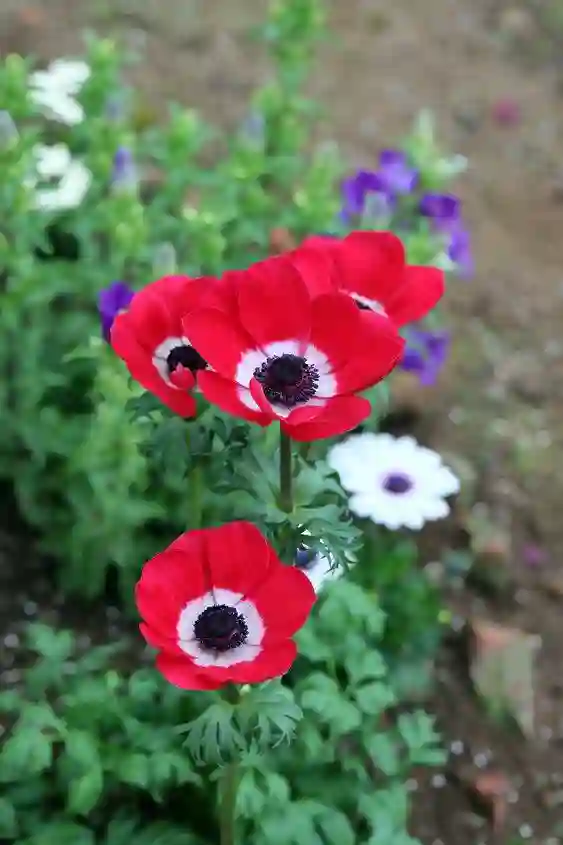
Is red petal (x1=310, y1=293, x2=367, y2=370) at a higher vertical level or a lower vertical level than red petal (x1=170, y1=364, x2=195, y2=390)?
higher

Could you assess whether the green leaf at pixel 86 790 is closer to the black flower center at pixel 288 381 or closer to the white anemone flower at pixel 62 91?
the black flower center at pixel 288 381

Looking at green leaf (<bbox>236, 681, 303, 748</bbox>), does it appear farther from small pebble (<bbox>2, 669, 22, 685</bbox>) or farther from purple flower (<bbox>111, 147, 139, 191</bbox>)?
purple flower (<bbox>111, 147, 139, 191</bbox>)

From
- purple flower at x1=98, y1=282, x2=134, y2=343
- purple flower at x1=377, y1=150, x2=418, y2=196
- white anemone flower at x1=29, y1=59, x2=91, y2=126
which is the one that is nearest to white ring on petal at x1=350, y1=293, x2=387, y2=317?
purple flower at x1=98, y1=282, x2=134, y2=343

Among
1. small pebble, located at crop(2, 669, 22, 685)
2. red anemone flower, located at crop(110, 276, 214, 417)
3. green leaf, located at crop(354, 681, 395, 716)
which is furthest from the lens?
small pebble, located at crop(2, 669, 22, 685)

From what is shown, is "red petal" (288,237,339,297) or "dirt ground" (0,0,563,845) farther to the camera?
"dirt ground" (0,0,563,845)

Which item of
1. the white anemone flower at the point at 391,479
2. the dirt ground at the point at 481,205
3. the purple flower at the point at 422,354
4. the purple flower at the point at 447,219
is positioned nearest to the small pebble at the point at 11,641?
the white anemone flower at the point at 391,479

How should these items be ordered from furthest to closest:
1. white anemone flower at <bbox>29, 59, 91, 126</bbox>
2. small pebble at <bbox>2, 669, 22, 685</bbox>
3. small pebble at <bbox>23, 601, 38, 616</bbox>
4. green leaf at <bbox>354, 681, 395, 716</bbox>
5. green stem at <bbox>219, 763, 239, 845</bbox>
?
white anemone flower at <bbox>29, 59, 91, 126</bbox>
small pebble at <bbox>23, 601, 38, 616</bbox>
small pebble at <bbox>2, 669, 22, 685</bbox>
green leaf at <bbox>354, 681, 395, 716</bbox>
green stem at <bbox>219, 763, 239, 845</bbox>

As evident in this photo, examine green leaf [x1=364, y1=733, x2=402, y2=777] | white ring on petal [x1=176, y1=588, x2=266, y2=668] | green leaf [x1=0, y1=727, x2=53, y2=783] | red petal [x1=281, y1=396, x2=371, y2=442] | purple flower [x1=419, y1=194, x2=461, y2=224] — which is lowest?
green leaf [x1=364, y1=733, x2=402, y2=777]
